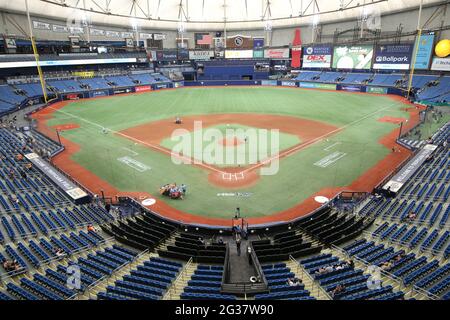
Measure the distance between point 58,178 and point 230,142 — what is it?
21.6 meters

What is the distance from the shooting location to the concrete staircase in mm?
15346

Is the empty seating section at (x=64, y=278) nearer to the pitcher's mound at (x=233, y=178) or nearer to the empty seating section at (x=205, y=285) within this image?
the empty seating section at (x=205, y=285)

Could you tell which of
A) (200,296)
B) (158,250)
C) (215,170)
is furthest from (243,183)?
(200,296)

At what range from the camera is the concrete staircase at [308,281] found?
1535cm

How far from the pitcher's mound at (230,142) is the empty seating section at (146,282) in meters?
24.0

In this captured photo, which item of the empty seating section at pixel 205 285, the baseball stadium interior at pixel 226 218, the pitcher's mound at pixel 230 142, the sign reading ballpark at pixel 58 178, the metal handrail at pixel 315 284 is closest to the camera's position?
the empty seating section at pixel 205 285

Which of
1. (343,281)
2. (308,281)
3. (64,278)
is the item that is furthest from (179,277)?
(343,281)

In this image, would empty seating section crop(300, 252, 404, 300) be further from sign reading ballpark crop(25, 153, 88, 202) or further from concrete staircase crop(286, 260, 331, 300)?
sign reading ballpark crop(25, 153, 88, 202)

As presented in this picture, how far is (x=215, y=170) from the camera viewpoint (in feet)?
110

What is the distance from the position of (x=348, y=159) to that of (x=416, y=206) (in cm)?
1238

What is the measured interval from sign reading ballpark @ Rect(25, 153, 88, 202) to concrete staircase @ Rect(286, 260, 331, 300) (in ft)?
61.6

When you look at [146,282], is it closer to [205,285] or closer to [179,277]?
[179,277]

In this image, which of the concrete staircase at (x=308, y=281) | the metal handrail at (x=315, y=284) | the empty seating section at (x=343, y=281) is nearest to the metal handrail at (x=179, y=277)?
the concrete staircase at (x=308, y=281)
